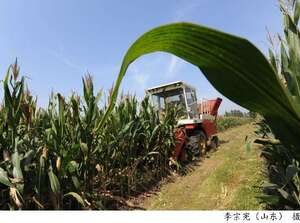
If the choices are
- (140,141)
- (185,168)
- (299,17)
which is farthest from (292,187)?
(185,168)

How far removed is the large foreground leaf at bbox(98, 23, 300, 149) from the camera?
12.7 inches

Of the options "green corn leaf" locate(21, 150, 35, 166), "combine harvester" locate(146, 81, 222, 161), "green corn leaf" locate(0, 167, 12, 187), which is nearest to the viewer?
"green corn leaf" locate(0, 167, 12, 187)

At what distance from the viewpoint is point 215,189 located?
4836 millimetres

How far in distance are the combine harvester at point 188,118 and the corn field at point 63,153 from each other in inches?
88.6

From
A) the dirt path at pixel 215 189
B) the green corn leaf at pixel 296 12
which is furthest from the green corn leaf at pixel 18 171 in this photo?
the green corn leaf at pixel 296 12

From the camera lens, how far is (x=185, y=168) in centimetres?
638

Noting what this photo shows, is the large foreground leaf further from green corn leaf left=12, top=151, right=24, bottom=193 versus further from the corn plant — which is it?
green corn leaf left=12, top=151, right=24, bottom=193

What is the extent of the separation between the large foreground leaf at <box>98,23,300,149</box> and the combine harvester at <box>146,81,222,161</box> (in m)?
6.29

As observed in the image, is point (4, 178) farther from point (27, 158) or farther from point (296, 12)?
point (296, 12)

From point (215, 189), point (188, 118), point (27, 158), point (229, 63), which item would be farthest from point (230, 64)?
point (188, 118)

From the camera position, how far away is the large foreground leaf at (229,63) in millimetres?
323

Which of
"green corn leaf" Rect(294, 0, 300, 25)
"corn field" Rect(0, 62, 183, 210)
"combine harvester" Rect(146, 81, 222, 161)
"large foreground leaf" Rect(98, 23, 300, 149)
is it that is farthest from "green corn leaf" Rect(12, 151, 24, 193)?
"combine harvester" Rect(146, 81, 222, 161)

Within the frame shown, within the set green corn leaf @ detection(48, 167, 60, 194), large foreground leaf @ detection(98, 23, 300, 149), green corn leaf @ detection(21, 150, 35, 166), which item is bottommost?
green corn leaf @ detection(48, 167, 60, 194)

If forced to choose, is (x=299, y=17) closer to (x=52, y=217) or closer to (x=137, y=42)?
(x=137, y=42)
